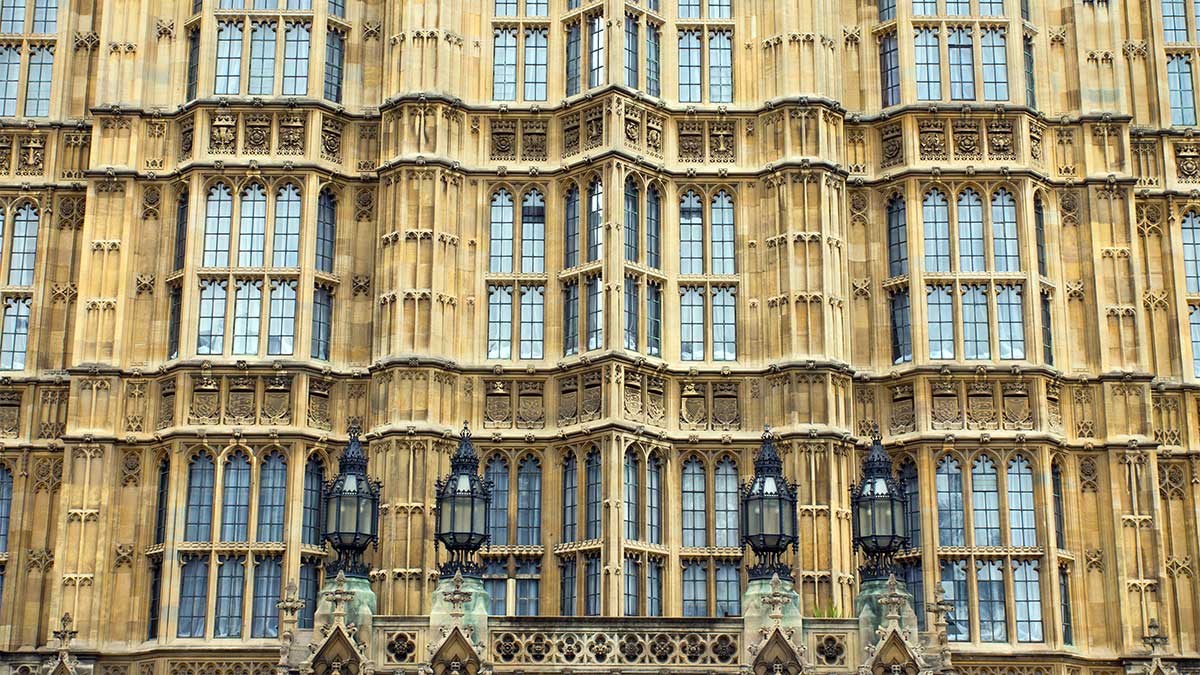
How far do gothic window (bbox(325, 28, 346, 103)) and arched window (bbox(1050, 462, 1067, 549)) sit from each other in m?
19.7

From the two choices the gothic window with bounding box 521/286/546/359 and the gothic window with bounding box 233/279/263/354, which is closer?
the gothic window with bounding box 233/279/263/354

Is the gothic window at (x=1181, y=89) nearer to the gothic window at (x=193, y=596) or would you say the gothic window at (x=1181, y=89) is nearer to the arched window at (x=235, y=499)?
the arched window at (x=235, y=499)

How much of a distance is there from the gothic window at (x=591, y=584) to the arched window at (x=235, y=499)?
7828 mm

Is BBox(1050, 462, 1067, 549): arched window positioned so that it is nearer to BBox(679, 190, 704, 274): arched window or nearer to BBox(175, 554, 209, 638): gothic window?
BBox(679, 190, 704, 274): arched window

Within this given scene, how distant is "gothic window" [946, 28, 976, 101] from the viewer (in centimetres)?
4238

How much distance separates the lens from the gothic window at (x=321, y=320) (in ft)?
133

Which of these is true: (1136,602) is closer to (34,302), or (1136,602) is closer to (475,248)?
(475,248)

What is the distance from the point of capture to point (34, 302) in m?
42.5

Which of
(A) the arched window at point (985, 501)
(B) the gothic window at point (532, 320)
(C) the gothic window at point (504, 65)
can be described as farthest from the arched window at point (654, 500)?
(C) the gothic window at point (504, 65)

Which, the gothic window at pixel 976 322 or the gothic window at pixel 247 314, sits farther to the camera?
the gothic window at pixel 976 322

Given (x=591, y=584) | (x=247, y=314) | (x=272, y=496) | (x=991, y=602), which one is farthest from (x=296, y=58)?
(x=991, y=602)

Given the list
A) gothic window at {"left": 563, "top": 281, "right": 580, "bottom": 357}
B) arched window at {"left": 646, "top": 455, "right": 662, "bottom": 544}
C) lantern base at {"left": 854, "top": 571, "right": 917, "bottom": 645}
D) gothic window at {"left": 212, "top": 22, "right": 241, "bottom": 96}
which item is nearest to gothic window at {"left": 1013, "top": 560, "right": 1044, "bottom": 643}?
lantern base at {"left": 854, "top": 571, "right": 917, "bottom": 645}

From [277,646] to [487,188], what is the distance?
1203 cm

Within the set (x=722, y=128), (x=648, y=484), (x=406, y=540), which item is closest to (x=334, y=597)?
(x=406, y=540)
